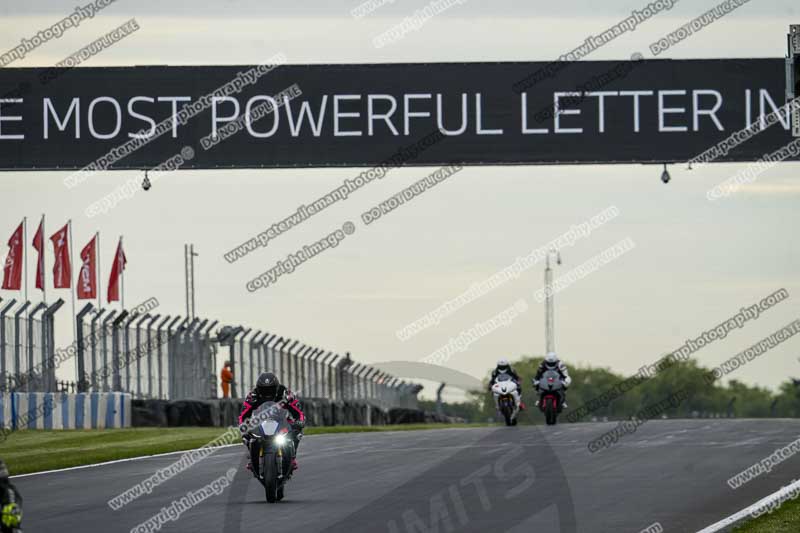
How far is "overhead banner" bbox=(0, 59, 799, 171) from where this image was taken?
22.6 meters

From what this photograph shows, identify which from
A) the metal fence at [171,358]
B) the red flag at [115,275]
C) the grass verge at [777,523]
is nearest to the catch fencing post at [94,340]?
the metal fence at [171,358]

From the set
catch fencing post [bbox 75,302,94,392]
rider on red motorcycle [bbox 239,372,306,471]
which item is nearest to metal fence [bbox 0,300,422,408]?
catch fencing post [bbox 75,302,94,392]

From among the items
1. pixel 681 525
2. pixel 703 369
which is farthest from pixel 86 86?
pixel 703 369

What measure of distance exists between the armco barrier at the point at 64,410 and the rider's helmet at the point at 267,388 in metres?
14.4

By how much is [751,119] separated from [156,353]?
48.7 feet

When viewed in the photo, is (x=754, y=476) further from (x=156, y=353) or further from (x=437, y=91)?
(x=156, y=353)

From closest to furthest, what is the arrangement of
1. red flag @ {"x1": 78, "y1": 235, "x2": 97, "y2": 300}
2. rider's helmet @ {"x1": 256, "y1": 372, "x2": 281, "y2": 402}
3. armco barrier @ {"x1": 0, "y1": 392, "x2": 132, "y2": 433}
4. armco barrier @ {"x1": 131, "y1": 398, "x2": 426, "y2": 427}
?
rider's helmet @ {"x1": 256, "y1": 372, "x2": 281, "y2": 402}, armco barrier @ {"x1": 0, "y1": 392, "x2": 132, "y2": 433}, armco barrier @ {"x1": 131, "y1": 398, "x2": 426, "y2": 427}, red flag @ {"x1": 78, "y1": 235, "x2": 97, "y2": 300}

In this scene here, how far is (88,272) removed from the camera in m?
43.2

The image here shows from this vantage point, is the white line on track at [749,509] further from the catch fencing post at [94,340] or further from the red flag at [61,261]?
the red flag at [61,261]

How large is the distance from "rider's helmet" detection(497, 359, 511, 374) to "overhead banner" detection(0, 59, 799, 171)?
884 centimetres

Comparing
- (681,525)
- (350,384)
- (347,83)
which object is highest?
(347,83)

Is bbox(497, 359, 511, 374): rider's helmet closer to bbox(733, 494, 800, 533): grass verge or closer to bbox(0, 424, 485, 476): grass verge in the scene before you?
bbox(0, 424, 485, 476): grass verge

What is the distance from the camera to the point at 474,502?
48.5ft

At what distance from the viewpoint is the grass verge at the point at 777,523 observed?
12.9m
